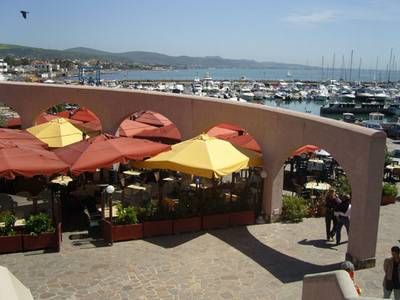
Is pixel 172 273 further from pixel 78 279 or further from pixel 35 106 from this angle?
pixel 35 106

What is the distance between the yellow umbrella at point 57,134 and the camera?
16312mm

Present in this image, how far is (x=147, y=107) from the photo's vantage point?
17.8 meters

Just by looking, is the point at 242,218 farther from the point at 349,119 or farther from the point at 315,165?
the point at 349,119

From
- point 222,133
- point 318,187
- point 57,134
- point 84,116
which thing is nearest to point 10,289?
point 318,187

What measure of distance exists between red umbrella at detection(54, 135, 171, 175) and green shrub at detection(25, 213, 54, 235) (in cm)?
143

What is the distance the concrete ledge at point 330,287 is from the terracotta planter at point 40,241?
6.56m

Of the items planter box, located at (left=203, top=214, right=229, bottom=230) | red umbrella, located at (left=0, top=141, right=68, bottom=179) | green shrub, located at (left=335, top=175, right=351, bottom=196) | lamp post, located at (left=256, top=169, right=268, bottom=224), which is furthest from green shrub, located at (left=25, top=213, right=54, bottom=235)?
green shrub, located at (left=335, top=175, right=351, bottom=196)

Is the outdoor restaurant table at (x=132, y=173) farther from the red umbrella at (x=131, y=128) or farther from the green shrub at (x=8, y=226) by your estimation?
the green shrub at (x=8, y=226)

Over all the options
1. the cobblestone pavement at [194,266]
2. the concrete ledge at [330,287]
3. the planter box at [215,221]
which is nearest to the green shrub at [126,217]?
the cobblestone pavement at [194,266]

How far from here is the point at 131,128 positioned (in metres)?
19.0

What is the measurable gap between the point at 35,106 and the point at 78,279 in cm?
1300

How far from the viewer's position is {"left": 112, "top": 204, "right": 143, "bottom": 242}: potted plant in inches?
458

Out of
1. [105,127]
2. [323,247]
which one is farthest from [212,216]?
[105,127]

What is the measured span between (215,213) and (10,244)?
537cm
